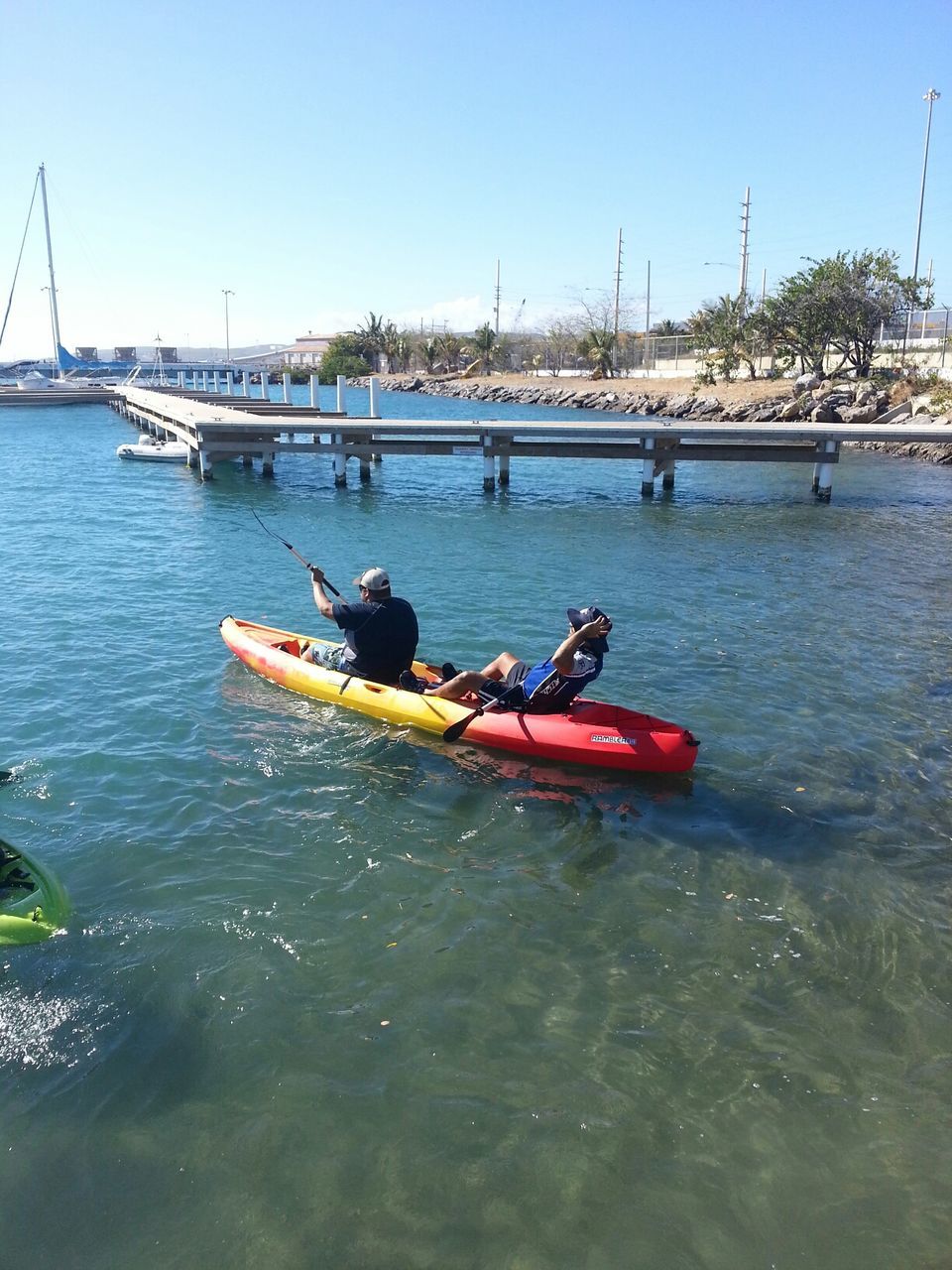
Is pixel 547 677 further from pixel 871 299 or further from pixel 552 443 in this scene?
pixel 871 299

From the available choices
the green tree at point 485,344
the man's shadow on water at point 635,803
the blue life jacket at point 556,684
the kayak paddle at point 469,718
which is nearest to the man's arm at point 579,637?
the blue life jacket at point 556,684

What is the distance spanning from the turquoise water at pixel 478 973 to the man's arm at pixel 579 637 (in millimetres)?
1010

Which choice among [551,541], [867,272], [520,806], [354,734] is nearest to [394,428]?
[551,541]

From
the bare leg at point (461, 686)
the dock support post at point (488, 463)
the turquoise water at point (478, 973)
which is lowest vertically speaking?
the turquoise water at point (478, 973)

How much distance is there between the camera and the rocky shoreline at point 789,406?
3441cm

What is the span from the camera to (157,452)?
96.9 ft

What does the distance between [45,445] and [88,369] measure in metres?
67.1

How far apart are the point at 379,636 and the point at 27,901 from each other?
388 cm

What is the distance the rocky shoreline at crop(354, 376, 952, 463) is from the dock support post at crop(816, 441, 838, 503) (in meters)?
3.05

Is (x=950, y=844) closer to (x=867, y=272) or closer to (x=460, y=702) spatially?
(x=460, y=702)

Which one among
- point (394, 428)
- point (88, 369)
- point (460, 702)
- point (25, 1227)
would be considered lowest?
point (25, 1227)

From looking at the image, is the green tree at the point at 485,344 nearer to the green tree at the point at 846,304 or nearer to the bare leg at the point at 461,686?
the green tree at the point at 846,304

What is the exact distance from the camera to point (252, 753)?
26.1 ft

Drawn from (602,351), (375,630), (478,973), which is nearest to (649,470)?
(375,630)
